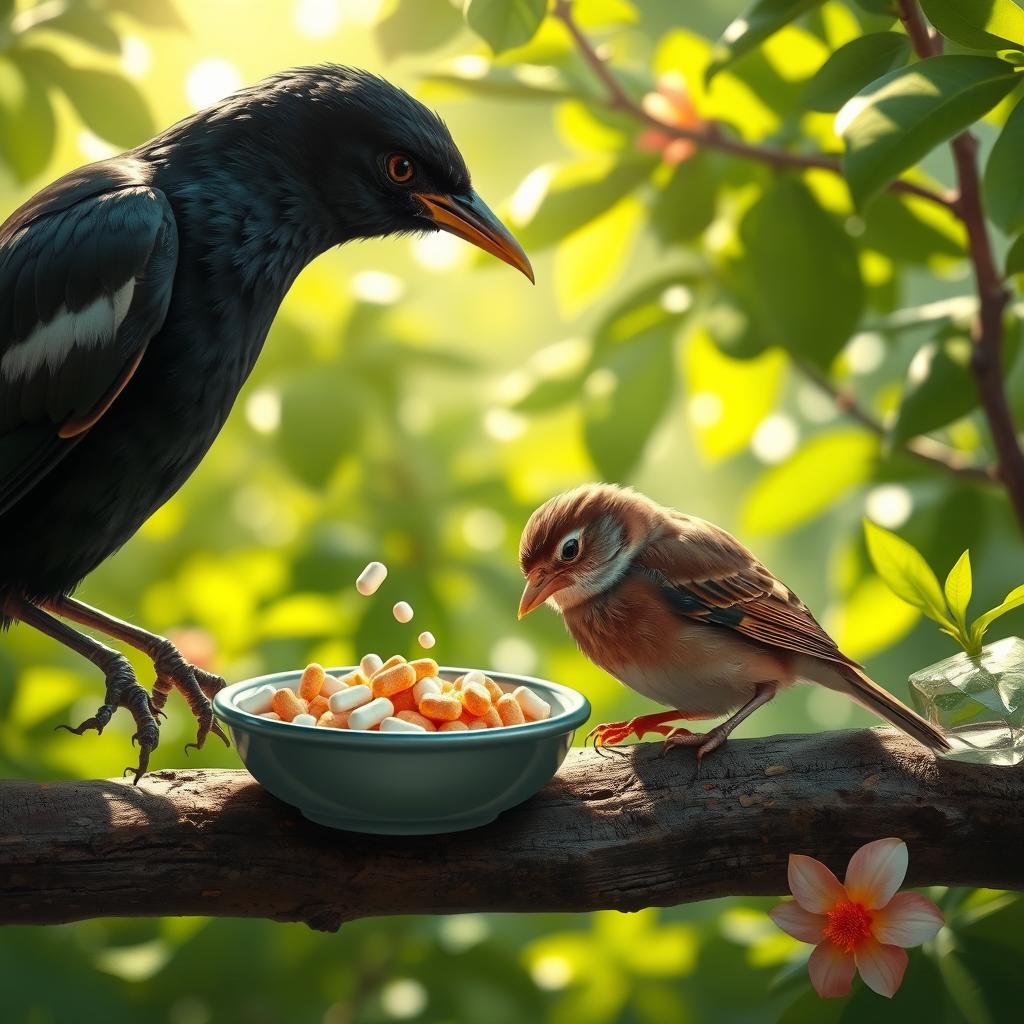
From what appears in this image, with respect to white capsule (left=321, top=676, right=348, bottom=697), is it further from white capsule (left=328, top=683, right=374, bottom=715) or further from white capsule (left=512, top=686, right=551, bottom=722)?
white capsule (left=512, top=686, right=551, bottom=722)

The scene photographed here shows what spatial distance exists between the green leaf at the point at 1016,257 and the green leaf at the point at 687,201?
0.45 m

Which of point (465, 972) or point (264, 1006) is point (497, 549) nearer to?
point (465, 972)

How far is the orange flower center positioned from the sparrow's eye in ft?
1.29

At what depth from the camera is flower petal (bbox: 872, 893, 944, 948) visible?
1052 millimetres

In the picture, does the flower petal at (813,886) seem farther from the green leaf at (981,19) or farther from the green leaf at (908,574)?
the green leaf at (981,19)

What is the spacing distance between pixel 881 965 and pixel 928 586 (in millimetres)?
332

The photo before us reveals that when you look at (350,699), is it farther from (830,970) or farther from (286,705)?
(830,970)

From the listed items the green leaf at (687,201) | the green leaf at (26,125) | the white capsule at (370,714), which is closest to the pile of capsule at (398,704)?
the white capsule at (370,714)

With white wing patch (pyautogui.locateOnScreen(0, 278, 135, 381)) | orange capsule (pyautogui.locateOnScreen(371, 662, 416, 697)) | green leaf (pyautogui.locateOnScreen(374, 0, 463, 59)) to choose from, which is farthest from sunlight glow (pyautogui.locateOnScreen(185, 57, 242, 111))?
orange capsule (pyautogui.locateOnScreen(371, 662, 416, 697))

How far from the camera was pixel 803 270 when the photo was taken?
4.66 feet

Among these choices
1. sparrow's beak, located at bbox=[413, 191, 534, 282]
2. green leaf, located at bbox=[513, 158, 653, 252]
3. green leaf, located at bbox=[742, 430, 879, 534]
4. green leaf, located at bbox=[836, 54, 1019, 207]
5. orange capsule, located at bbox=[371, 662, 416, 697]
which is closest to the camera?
green leaf, located at bbox=[836, 54, 1019, 207]

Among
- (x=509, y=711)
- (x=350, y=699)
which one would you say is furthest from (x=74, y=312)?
(x=509, y=711)

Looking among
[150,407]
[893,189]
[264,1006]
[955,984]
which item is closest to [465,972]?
[264,1006]

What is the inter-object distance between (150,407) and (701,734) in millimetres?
597
